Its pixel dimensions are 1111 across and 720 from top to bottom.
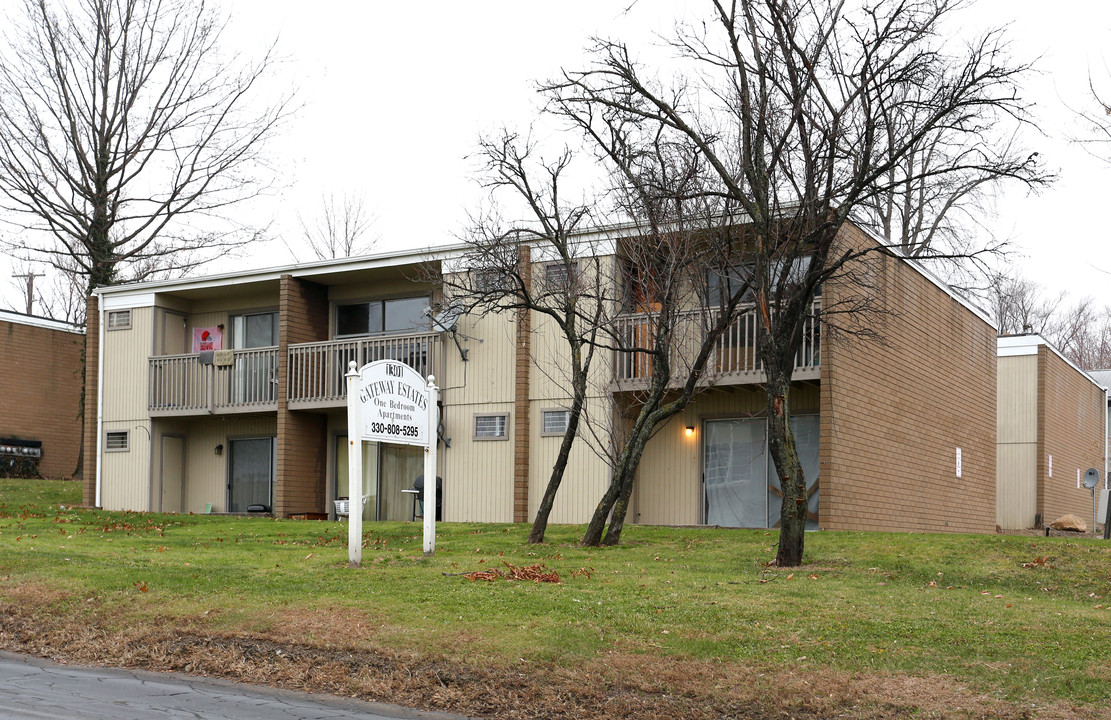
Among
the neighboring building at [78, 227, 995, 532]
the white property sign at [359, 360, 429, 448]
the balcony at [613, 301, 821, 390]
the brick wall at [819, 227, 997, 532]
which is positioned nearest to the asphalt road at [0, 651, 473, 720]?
the white property sign at [359, 360, 429, 448]

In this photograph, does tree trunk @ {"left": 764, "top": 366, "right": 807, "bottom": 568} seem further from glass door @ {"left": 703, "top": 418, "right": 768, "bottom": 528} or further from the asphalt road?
glass door @ {"left": 703, "top": 418, "right": 768, "bottom": 528}

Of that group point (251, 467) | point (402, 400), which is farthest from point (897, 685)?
point (251, 467)

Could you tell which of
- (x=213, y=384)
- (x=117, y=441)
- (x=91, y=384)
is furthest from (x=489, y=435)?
(x=91, y=384)

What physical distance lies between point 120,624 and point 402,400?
4325mm

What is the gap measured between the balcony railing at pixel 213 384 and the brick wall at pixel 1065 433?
18.2m

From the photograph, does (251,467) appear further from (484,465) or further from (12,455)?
(12,455)

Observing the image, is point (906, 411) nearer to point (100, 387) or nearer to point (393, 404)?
point (393, 404)

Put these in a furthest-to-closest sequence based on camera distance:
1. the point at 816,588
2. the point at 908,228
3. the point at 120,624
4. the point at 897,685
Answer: the point at 908,228 < the point at 816,588 < the point at 120,624 < the point at 897,685

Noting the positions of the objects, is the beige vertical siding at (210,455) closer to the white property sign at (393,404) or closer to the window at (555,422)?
the window at (555,422)

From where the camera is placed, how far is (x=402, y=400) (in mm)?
13555

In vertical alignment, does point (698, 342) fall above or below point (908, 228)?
below

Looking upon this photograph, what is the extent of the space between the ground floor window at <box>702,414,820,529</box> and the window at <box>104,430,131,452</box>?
1355 cm

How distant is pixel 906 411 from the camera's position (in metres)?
20.5

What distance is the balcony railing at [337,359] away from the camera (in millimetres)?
22641
